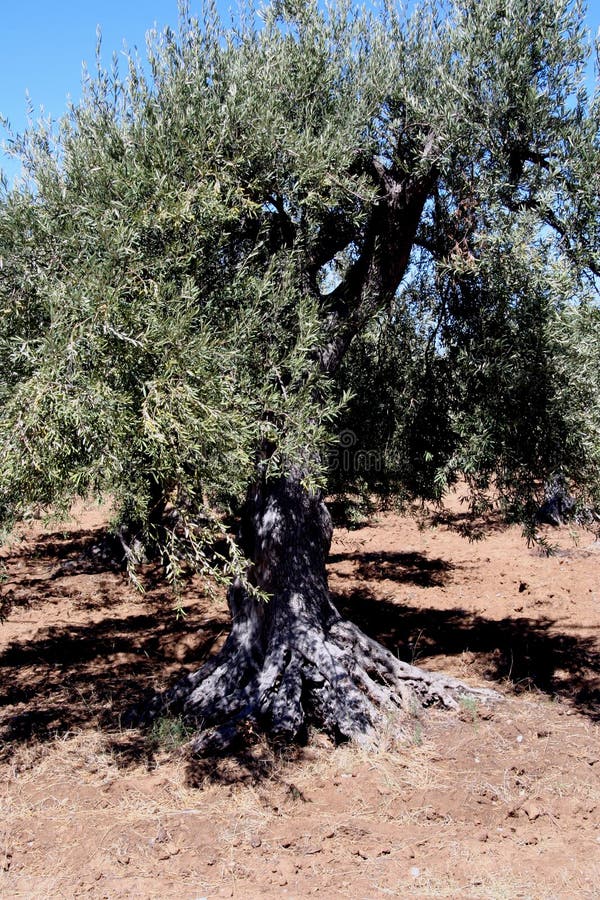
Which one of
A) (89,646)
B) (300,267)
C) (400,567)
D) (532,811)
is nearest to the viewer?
(532,811)

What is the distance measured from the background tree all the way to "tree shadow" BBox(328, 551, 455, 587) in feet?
18.2

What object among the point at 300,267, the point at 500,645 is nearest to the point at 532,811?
the point at 500,645

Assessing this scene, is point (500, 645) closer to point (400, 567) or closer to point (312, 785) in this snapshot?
point (312, 785)

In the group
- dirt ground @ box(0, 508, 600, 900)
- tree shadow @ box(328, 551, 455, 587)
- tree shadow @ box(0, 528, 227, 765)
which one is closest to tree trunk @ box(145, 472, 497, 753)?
dirt ground @ box(0, 508, 600, 900)

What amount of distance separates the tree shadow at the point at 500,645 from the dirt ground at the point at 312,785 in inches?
1.3

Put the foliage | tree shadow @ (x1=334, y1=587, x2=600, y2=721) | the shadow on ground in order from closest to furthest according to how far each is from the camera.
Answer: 1. the foliage
2. the shadow on ground
3. tree shadow @ (x1=334, y1=587, x2=600, y2=721)

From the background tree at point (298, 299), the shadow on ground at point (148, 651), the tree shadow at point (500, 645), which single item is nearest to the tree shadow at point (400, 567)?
the shadow on ground at point (148, 651)

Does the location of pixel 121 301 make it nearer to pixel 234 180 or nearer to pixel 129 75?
pixel 234 180

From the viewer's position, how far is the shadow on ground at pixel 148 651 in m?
7.89

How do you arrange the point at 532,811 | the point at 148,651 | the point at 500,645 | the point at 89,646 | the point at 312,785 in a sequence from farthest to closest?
1. the point at 89,646
2. the point at 148,651
3. the point at 500,645
4. the point at 312,785
5. the point at 532,811

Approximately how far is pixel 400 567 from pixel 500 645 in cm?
469

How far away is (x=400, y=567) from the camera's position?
1434cm

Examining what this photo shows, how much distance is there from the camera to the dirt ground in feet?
Answer: 16.3

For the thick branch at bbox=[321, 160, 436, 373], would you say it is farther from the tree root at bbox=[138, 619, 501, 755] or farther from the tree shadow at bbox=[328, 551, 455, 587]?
the tree shadow at bbox=[328, 551, 455, 587]
